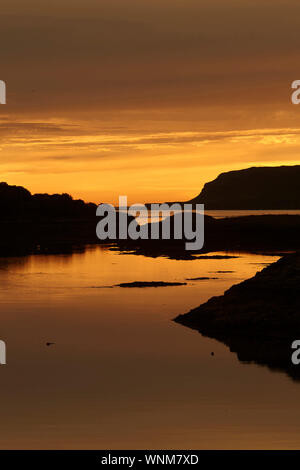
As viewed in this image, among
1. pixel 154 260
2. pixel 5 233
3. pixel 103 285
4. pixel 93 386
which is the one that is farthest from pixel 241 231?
pixel 93 386

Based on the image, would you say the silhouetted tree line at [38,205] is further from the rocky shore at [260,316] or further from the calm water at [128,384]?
the rocky shore at [260,316]

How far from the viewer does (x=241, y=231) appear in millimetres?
108438

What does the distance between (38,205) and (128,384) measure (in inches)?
5325

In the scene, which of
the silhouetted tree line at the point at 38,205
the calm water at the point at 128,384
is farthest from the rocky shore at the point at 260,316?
the silhouetted tree line at the point at 38,205

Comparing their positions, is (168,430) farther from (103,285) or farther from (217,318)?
(103,285)

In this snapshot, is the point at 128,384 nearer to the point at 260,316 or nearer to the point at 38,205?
the point at 260,316

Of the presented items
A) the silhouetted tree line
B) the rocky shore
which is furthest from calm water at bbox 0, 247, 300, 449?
the silhouetted tree line


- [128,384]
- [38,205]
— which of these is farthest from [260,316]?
[38,205]

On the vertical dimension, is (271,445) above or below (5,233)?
below

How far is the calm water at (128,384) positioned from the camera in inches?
704

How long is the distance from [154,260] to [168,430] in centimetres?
4678

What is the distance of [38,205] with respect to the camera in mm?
155625

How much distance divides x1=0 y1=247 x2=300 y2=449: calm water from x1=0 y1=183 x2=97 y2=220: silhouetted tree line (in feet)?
361

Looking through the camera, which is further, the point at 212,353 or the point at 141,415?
the point at 212,353
